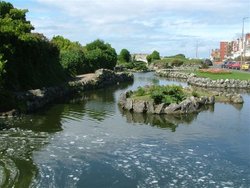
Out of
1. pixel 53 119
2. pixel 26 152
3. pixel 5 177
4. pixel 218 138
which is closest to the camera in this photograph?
pixel 5 177

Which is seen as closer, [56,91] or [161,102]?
[161,102]

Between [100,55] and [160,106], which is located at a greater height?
[100,55]

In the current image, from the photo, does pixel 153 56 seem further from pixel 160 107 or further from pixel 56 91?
pixel 160 107

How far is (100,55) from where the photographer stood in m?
81.4

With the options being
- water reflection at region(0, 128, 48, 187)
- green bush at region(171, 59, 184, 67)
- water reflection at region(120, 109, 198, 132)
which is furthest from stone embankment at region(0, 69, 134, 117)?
green bush at region(171, 59, 184, 67)

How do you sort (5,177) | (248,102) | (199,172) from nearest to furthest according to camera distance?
(5,177) → (199,172) → (248,102)

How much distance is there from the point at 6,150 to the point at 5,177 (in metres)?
4.30

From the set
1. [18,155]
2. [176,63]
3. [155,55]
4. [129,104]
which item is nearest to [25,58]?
[129,104]

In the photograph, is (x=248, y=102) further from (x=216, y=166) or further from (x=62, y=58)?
(x=62, y=58)

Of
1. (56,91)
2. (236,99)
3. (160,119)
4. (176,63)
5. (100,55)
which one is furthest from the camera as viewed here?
(176,63)

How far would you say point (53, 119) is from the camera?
31797 millimetres

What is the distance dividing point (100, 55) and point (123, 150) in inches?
2344

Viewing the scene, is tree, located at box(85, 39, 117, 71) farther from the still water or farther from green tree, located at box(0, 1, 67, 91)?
the still water

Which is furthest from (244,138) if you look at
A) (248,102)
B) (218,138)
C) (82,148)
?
(248,102)
